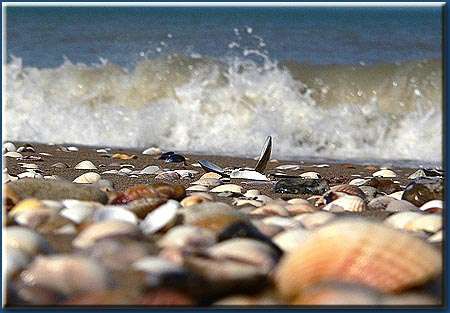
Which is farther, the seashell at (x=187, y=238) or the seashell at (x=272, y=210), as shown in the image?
the seashell at (x=272, y=210)

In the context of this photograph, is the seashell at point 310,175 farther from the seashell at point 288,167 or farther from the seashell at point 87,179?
the seashell at point 87,179

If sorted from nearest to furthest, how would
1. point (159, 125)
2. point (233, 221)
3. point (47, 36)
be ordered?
point (233, 221), point (159, 125), point (47, 36)

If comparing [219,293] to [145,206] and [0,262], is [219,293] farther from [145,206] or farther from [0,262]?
[145,206]

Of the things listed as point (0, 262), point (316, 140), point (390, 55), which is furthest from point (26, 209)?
point (390, 55)

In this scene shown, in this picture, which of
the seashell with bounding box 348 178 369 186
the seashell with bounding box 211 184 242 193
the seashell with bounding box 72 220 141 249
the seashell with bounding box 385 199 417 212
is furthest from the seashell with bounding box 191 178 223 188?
the seashell with bounding box 72 220 141 249

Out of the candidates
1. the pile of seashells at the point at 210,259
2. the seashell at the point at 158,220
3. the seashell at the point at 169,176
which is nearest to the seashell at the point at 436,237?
the pile of seashells at the point at 210,259

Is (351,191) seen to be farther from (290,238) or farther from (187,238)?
(187,238)

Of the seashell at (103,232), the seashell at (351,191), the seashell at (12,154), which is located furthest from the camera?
the seashell at (12,154)
